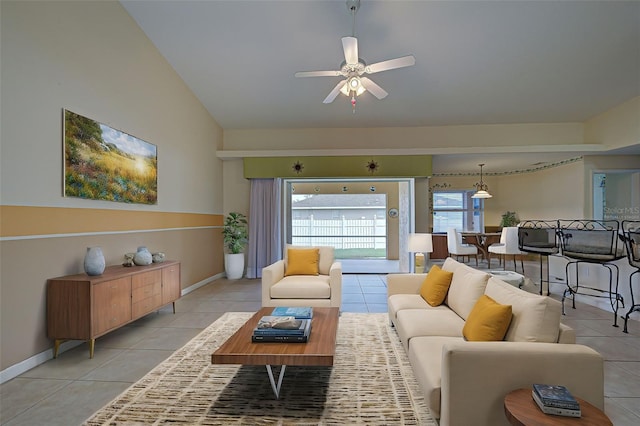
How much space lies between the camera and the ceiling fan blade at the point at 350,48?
9.82ft

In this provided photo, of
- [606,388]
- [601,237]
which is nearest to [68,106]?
[606,388]

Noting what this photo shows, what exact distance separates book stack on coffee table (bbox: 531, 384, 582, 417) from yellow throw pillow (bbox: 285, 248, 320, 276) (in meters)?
3.04

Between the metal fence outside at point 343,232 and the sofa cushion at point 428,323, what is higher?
the metal fence outside at point 343,232

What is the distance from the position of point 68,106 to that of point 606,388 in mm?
5137

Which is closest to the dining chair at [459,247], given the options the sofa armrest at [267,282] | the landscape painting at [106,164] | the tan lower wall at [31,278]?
the sofa armrest at [267,282]

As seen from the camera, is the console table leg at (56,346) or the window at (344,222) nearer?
the console table leg at (56,346)

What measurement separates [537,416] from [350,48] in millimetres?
3060

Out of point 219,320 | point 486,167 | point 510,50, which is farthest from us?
point 486,167

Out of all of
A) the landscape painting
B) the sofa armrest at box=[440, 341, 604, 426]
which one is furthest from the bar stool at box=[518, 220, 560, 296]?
the landscape painting

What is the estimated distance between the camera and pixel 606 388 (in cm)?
235

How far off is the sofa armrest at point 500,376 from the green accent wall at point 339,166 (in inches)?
195

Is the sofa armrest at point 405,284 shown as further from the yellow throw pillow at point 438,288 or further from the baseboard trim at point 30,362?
the baseboard trim at point 30,362

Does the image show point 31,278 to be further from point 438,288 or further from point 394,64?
point 394,64

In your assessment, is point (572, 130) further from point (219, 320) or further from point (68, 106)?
point (68, 106)
